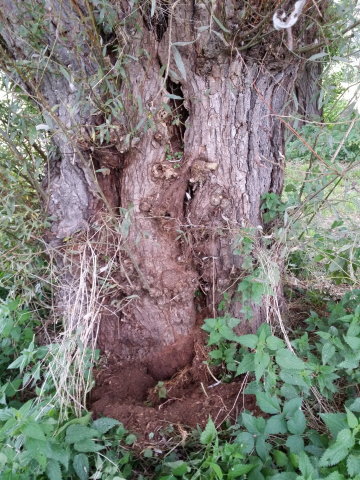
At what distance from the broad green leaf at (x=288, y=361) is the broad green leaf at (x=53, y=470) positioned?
0.82 metres

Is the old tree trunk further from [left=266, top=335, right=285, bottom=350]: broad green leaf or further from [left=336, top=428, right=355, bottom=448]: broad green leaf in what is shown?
[left=336, top=428, right=355, bottom=448]: broad green leaf

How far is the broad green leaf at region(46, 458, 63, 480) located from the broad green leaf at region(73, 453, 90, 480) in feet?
0.32

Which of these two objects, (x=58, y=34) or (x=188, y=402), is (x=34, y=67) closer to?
(x=58, y=34)

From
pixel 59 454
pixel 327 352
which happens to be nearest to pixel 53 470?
pixel 59 454

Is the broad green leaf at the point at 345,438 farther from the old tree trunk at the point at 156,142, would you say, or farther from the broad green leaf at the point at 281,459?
the old tree trunk at the point at 156,142

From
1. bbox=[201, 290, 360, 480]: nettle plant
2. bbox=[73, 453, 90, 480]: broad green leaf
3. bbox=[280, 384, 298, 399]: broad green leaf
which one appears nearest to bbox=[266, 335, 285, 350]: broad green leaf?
bbox=[201, 290, 360, 480]: nettle plant

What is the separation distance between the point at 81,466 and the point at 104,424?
0.60ft

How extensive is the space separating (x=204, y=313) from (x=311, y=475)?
0.90 meters

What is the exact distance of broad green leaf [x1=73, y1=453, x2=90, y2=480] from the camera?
1.34 m

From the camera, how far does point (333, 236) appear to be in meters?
1.78

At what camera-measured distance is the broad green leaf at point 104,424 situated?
1.50 m

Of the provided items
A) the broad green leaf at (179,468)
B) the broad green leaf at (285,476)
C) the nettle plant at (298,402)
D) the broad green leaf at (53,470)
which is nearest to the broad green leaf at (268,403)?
the nettle plant at (298,402)

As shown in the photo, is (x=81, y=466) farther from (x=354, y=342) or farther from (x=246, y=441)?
(x=354, y=342)

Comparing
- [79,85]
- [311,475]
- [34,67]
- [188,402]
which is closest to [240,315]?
[188,402]
